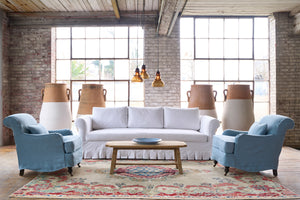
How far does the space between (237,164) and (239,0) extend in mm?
3605

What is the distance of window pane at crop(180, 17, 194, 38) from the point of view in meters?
7.23

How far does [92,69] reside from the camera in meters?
7.20

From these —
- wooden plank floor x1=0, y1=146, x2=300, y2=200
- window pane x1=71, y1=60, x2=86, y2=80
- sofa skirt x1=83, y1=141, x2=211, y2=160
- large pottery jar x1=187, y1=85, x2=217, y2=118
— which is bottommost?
wooden plank floor x1=0, y1=146, x2=300, y2=200

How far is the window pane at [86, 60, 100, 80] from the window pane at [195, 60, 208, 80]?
235 cm

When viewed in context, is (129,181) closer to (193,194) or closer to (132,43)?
(193,194)

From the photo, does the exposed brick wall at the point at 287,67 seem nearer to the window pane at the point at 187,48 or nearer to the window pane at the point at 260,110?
the window pane at the point at 260,110

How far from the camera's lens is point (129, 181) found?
370 centimetres

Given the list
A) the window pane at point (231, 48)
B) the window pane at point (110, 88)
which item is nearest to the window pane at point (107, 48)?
the window pane at point (110, 88)

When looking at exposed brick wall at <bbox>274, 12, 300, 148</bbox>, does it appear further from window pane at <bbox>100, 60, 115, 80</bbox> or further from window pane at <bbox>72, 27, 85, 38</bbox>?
window pane at <bbox>72, 27, 85, 38</bbox>

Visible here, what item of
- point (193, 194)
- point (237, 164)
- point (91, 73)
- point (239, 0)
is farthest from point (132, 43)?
point (193, 194)

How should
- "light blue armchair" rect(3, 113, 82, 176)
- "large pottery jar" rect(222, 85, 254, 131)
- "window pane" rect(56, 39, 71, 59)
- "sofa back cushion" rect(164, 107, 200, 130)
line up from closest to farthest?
"light blue armchair" rect(3, 113, 82, 176) < "sofa back cushion" rect(164, 107, 200, 130) < "large pottery jar" rect(222, 85, 254, 131) < "window pane" rect(56, 39, 71, 59)

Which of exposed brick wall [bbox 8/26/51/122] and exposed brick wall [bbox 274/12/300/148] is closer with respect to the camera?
exposed brick wall [bbox 274/12/300/148]

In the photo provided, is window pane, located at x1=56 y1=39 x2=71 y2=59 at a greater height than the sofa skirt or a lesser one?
greater

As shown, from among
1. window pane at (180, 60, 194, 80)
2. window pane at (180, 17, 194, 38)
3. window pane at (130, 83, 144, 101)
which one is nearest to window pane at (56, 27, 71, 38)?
window pane at (130, 83, 144, 101)
